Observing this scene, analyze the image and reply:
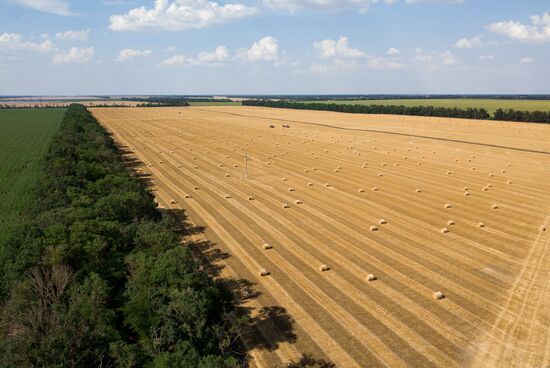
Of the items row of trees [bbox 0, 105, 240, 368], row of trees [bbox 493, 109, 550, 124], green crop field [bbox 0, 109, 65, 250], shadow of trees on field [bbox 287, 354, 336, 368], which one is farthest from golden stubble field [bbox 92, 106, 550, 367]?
row of trees [bbox 493, 109, 550, 124]

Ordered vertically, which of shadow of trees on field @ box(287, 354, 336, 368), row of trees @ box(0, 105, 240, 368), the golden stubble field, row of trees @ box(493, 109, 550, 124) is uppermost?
row of trees @ box(493, 109, 550, 124)

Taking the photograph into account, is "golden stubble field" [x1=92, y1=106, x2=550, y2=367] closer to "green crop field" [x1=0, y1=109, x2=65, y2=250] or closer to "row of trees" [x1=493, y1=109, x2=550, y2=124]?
"green crop field" [x1=0, y1=109, x2=65, y2=250]

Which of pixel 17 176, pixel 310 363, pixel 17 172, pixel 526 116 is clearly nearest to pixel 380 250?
pixel 310 363

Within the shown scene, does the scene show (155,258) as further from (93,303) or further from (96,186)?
(96,186)

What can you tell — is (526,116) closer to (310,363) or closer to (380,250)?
(380,250)

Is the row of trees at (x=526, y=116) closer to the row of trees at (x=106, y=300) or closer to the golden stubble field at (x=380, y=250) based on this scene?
the golden stubble field at (x=380, y=250)
